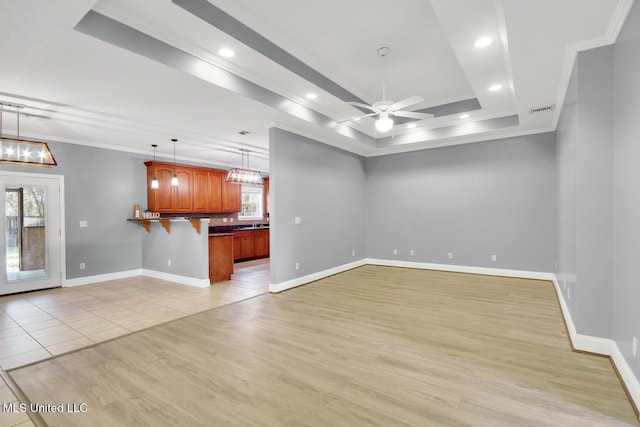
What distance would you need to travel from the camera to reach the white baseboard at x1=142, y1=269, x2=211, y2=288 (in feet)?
18.3

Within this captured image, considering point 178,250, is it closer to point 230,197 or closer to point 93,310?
point 93,310

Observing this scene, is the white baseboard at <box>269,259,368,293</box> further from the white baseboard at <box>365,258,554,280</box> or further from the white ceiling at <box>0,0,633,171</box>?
the white ceiling at <box>0,0,633,171</box>

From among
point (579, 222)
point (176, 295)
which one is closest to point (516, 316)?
point (579, 222)

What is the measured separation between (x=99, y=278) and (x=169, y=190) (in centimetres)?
231

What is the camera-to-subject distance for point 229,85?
3.59 meters

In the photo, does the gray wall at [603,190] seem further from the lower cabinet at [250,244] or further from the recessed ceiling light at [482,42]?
the lower cabinet at [250,244]

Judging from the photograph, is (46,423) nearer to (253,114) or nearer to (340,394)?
(340,394)

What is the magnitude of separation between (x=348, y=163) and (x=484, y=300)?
12.8 ft

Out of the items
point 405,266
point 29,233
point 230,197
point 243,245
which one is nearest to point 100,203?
point 29,233

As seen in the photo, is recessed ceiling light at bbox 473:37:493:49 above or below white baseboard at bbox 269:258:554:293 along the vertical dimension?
above

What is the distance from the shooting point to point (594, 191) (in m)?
2.77

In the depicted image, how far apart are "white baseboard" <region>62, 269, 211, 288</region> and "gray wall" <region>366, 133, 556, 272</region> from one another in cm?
407

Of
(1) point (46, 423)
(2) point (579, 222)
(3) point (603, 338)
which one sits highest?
(2) point (579, 222)

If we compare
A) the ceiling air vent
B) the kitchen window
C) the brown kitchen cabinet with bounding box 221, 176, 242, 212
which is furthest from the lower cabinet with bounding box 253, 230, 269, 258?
the ceiling air vent
